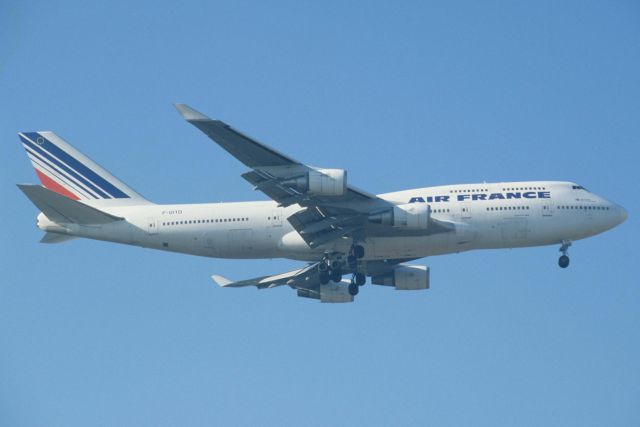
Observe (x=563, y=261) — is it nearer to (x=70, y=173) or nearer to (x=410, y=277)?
(x=410, y=277)

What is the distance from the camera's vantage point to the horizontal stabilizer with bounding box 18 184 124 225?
54.5 m

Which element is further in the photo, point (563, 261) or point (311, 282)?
point (311, 282)

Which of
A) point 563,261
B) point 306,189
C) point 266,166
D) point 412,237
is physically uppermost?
point 266,166

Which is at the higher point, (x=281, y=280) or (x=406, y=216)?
(x=406, y=216)

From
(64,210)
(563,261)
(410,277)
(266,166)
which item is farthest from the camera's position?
(410,277)

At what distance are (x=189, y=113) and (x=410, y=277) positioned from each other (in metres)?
20.4

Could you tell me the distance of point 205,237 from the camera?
185ft

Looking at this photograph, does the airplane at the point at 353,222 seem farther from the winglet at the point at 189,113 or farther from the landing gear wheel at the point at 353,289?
the winglet at the point at 189,113

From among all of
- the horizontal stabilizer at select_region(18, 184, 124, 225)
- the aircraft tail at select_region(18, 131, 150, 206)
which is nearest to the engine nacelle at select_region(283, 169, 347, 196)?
the horizontal stabilizer at select_region(18, 184, 124, 225)

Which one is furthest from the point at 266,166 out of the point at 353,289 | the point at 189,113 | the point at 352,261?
the point at 353,289

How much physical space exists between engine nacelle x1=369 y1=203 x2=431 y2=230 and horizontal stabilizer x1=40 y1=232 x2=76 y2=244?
1627 cm

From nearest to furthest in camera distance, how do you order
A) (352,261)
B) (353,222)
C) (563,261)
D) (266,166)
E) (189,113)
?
(189,113)
(266,166)
(353,222)
(352,261)
(563,261)

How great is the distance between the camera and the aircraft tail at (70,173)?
2371 inches

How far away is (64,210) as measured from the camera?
184 feet
